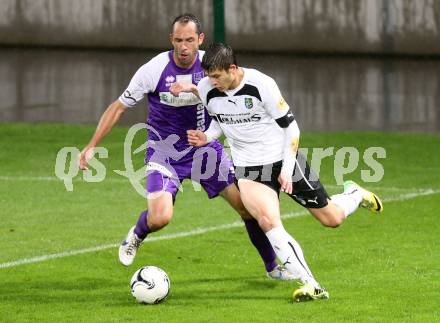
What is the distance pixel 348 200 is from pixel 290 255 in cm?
149

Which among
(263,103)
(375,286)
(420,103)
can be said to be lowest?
(420,103)

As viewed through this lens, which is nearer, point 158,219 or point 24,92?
point 158,219

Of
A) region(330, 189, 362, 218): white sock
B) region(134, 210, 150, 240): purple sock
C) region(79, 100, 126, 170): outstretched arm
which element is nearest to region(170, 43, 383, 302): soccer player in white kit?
region(330, 189, 362, 218): white sock

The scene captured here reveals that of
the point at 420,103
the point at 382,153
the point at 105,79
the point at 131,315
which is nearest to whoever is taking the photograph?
the point at 131,315

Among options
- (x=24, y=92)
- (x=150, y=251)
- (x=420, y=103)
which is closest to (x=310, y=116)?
(x=420, y=103)

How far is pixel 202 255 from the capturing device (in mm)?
12922

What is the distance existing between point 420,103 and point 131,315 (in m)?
16.5

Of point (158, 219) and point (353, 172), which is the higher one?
point (158, 219)

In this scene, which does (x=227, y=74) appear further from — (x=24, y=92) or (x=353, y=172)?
(x=24, y=92)

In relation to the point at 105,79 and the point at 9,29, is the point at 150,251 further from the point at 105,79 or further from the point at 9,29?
the point at 9,29

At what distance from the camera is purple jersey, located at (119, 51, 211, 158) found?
38.7ft

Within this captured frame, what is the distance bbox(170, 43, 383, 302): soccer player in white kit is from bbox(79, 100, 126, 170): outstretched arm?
0.62 meters

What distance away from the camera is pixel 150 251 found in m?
13.2

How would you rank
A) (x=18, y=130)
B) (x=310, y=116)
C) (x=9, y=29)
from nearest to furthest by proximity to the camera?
(x=18, y=130) → (x=310, y=116) → (x=9, y=29)
